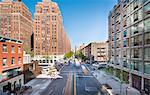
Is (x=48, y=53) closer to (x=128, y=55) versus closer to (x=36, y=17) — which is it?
(x=36, y=17)

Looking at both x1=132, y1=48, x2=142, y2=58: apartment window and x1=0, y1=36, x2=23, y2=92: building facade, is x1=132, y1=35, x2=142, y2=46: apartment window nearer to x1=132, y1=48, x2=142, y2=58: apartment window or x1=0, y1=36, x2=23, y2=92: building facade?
x1=132, y1=48, x2=142, y2=58: apartment window

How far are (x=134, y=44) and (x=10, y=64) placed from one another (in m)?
28.1

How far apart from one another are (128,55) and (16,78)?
27.9 m

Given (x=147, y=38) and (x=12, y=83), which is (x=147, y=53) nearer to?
(x=147, y=38)

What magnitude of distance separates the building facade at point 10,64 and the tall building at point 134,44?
26.6 metres

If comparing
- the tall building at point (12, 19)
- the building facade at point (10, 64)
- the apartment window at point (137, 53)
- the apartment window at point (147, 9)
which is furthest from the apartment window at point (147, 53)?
the tall building at point (12, 19)

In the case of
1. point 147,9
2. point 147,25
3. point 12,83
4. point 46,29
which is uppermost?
point 46,29

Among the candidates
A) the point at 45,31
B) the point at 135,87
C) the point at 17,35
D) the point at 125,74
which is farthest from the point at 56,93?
the point at 45,31

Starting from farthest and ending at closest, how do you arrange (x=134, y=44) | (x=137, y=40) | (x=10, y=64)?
(x=134, y=44), (x=137, y=40), (x=10, y=64)

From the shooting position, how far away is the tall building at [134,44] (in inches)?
1483

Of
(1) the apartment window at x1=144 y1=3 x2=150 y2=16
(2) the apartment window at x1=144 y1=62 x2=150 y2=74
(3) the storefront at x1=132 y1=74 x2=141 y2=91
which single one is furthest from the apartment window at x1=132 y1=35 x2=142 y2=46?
(3) the storefront at x1=132 y1=74 x2=141 y2=91

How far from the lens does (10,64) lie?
1618 inches

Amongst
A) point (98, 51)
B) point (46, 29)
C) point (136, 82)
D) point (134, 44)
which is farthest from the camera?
point (98, 51)

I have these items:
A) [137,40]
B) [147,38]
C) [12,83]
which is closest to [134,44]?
[137,40]
